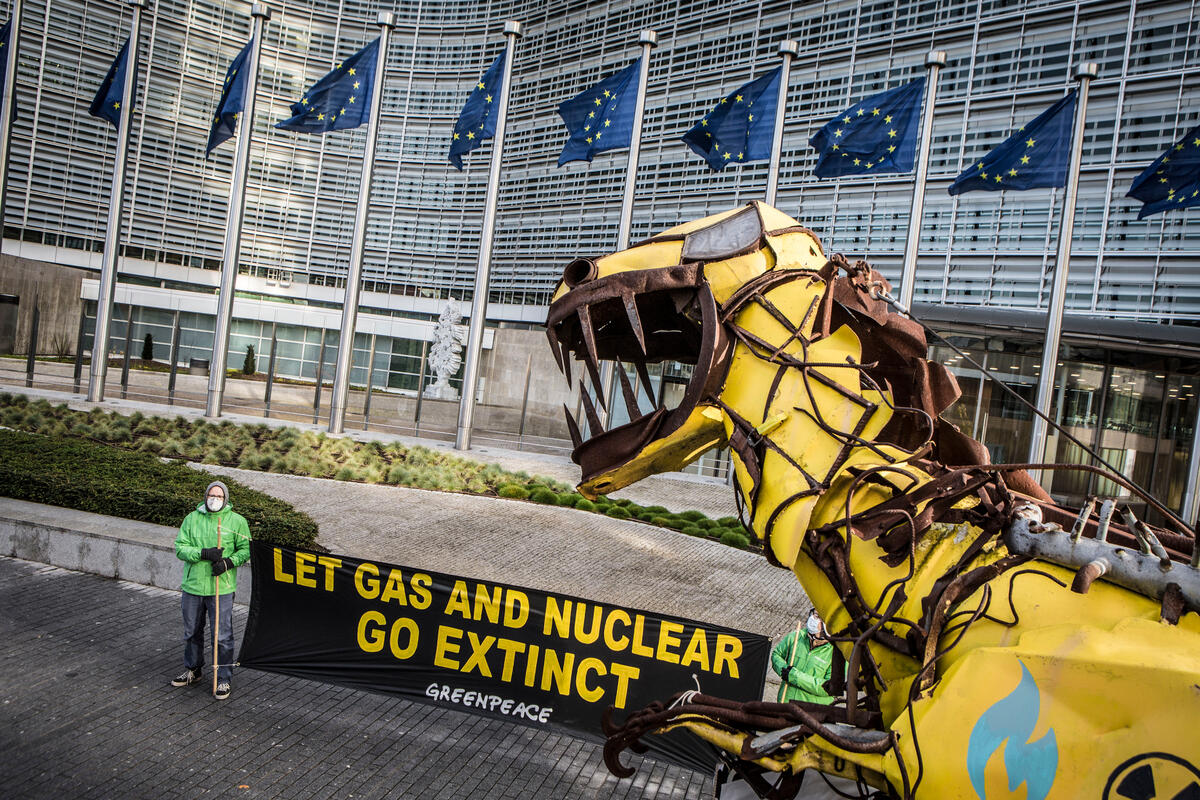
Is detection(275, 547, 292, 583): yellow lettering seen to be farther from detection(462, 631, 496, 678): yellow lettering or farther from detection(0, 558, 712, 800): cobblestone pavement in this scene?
detection(462, 631, 496, 678): yellow lettering

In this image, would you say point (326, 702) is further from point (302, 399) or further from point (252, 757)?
point (302, 399)

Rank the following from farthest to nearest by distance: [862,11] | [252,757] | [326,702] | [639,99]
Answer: [862,11], [639,99], [326,702], [252,757]

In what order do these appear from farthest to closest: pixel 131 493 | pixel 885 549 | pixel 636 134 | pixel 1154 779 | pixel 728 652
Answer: pixel 636 134 → pixel 131 493 → pixel 728 652 → pixel 885 549 → pixel 1154 779

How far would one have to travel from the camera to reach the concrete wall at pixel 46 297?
34875 millimetres

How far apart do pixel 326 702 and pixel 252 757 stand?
118 centimetres

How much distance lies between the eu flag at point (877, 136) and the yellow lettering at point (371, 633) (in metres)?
13.7

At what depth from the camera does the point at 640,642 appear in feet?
22.4

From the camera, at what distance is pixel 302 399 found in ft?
122

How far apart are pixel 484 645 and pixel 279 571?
2.22 metres

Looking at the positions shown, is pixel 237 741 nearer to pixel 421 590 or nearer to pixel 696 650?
pixel 421 590

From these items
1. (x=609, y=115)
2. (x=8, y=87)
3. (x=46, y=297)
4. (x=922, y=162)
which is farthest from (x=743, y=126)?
(x=46, y=297)

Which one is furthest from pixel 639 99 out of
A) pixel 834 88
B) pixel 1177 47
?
pixel 1177 47

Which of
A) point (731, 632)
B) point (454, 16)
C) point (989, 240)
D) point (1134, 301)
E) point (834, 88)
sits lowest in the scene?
point (731, 632)

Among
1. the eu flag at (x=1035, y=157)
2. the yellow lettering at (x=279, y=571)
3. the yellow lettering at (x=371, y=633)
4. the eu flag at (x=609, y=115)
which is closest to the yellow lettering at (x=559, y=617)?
the yellow lettering at (x=371, y=633)
